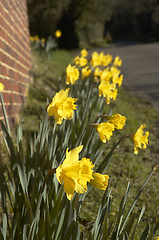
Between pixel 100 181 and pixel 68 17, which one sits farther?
pixel 68 17

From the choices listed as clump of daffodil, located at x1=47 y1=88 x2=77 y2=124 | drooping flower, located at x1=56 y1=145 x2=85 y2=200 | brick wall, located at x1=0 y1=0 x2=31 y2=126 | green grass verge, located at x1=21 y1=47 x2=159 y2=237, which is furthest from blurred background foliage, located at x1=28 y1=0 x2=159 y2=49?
drooping flower, located at x1=56 y1=145 x2=85 y2=200

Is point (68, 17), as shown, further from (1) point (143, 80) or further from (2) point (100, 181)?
(2) point (100, 181)

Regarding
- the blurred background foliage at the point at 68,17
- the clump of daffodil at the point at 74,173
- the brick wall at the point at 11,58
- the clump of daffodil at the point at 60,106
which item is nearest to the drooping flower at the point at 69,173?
the clump of daffodil at the point at 74,173

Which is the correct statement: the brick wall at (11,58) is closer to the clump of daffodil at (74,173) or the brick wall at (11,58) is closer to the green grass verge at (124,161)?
the green grass verge at (124,161)

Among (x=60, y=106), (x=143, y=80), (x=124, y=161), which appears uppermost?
(x=143, y=80)

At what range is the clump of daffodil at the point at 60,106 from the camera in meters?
1.39

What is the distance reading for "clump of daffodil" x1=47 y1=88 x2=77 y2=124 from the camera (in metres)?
1.39

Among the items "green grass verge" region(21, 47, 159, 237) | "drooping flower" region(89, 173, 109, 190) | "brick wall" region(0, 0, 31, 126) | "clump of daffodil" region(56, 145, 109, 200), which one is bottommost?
"green grass verge" region(21, 47, 159, 237)

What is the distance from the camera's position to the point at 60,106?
54.7 inches

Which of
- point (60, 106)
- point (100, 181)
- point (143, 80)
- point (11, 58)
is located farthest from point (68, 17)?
point (100, 181)

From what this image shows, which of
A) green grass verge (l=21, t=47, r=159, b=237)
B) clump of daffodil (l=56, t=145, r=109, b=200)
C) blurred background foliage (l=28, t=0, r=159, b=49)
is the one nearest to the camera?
clump of daffodil (l=56, t=145, r=109, b=200)

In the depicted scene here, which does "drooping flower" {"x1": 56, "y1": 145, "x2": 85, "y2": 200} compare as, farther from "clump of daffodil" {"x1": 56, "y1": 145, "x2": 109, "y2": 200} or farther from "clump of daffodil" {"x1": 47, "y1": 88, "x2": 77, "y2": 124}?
"clump of daffodil" {"x1": 47, "y1": 88, "x2": 77, "y2": 124}

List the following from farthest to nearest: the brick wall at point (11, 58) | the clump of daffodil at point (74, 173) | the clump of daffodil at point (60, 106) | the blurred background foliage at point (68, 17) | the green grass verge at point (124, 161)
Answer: the blurred background foliage at point (68, 17), the brick wall at point (11, 58), the green grass verge at point (124, 161), the clump of daffodil at point (60, 106), the clump of daffodil at point (74, 173)

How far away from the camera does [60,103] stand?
1.39 m
